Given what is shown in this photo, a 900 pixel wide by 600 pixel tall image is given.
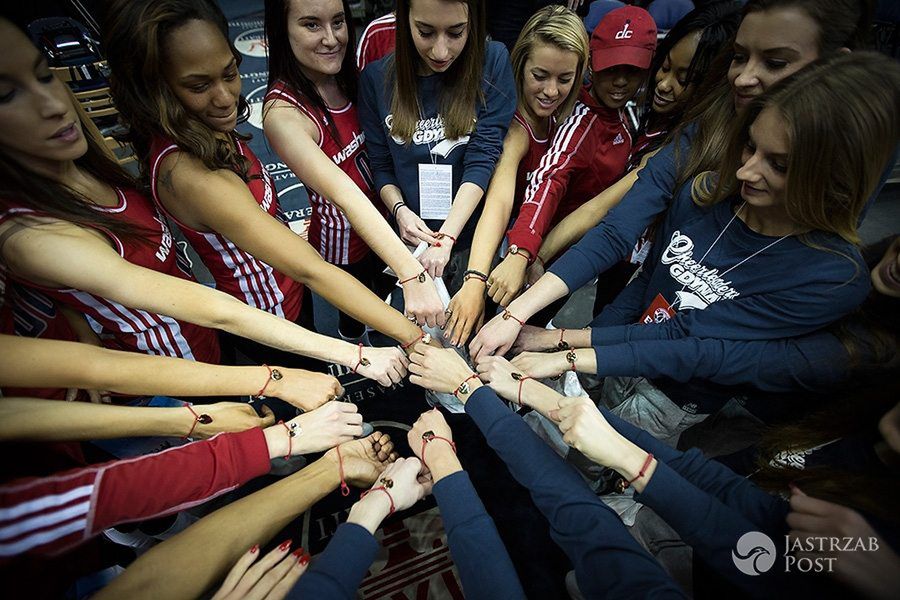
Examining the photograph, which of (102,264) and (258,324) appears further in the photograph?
(258,324)

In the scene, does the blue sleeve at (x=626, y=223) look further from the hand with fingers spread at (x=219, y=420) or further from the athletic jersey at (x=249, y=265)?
the hand with fingers spread at (x=219, y=420)

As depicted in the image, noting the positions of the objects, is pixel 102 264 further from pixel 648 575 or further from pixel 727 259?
pixel 727 259

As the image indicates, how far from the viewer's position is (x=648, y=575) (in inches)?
36.3

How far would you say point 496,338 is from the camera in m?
1.59

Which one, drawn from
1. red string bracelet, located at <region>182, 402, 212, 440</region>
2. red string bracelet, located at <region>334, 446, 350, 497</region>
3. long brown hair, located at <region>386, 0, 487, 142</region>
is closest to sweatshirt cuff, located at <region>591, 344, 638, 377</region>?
red string bracelet, located at <region>334, 446, 350, 497</region>

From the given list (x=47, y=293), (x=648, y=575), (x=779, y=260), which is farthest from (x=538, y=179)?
(x=47, y=293)

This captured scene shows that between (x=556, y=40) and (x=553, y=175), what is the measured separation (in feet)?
1.76

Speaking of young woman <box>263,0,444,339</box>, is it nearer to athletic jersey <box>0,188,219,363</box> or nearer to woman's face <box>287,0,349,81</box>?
woman's face <box>287,0,349,81</box>

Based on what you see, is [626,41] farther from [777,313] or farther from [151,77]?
[151,77]

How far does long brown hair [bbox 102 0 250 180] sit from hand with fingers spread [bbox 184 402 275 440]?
758mm

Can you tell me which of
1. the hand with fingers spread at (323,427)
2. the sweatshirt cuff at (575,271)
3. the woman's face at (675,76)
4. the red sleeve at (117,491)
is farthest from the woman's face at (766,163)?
the red sleeve at (117,491)

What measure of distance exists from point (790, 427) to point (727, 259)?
1.86ft

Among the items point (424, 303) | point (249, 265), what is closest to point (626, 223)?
point (424, 303)

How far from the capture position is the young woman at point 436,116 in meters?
1.57
